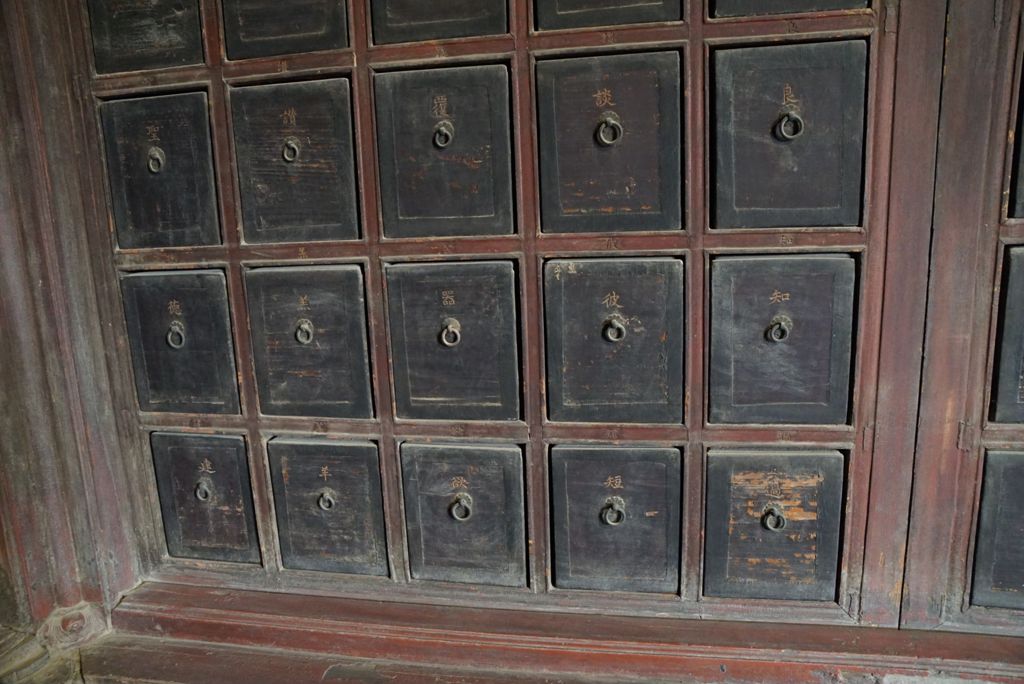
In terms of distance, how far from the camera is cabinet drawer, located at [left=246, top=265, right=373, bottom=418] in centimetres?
164

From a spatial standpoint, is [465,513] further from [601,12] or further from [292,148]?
[601,12]

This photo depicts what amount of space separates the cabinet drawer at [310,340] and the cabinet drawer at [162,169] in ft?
0.77

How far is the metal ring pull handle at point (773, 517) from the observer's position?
5.13ft

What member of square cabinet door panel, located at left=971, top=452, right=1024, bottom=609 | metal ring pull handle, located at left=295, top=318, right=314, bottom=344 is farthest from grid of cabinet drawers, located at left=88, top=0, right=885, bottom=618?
square cabinet door panel, located at left=971, top=452, right=1024, bottom=609

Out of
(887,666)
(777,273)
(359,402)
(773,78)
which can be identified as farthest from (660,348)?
(887,666)

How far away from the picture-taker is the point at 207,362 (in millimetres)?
1740

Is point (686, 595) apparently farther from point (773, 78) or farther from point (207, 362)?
point (207, 362)

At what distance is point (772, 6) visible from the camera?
1.38 m

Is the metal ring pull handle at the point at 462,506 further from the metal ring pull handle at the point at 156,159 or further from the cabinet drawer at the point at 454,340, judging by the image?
the metal ring pull handle at the point at 156,159

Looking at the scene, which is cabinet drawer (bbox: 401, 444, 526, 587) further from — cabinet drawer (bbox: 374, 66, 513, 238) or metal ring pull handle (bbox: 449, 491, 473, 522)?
cabinet drawer (bbox: 374, 66, 513, 238)

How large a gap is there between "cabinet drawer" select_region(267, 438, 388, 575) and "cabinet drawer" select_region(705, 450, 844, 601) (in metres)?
0.92

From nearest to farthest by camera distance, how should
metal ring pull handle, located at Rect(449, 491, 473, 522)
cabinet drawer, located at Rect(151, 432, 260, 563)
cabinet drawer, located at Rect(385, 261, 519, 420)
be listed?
cabinet drawer, located at Rect(385, 261, 519, 420) → metal ring pull handle, located at Rect(449, 491, 473, 522) → cabinet drawer, located at Rect(151, 432, 260, 563)

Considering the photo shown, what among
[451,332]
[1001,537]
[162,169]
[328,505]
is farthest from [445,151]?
[1001,537]

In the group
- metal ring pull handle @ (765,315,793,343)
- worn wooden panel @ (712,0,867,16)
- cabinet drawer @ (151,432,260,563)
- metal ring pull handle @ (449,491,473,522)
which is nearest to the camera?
worn wooden panel @ (712,0,867,16)
